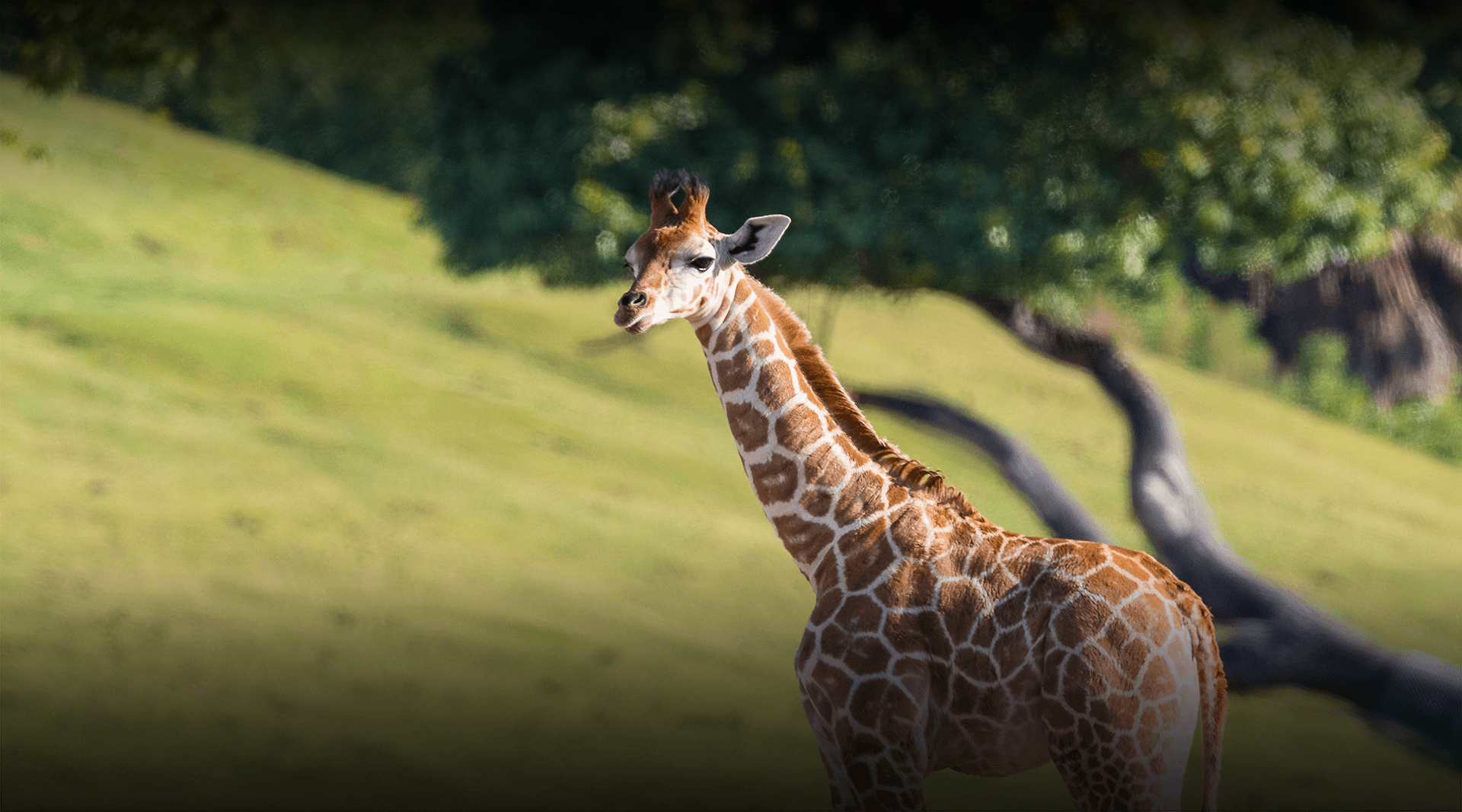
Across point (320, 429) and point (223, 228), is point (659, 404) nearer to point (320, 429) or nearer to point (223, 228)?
point (320, 429)

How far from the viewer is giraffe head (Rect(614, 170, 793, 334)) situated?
15.8ft

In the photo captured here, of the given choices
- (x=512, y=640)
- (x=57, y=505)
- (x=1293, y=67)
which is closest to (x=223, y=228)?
(x=57, y=505)

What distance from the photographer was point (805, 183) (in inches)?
463

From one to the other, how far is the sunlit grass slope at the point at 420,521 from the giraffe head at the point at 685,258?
20.2 ft

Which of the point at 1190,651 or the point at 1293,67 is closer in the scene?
the point at 1190,651

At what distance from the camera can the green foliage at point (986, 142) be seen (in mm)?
11672

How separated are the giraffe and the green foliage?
6493 mm

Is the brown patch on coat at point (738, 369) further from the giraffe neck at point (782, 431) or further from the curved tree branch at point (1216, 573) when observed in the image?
the curved tree branch at point (1216, 573)

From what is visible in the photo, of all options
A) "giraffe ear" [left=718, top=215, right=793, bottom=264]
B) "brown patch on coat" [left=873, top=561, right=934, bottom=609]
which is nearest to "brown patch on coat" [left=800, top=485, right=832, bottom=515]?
"brown patch on coat" [left=873, top=561, right=934, bottom=609]

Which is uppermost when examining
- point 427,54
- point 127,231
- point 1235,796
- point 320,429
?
point 127,231

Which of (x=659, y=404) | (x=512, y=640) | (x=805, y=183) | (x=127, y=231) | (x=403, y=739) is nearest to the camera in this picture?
(x=403, y=739)

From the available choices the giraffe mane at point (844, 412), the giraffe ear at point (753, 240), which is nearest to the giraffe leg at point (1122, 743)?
the giraffe mane at point (844, 412)

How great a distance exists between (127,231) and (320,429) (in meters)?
9.14

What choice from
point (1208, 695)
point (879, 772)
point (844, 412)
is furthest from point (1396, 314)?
point (879, 772)
